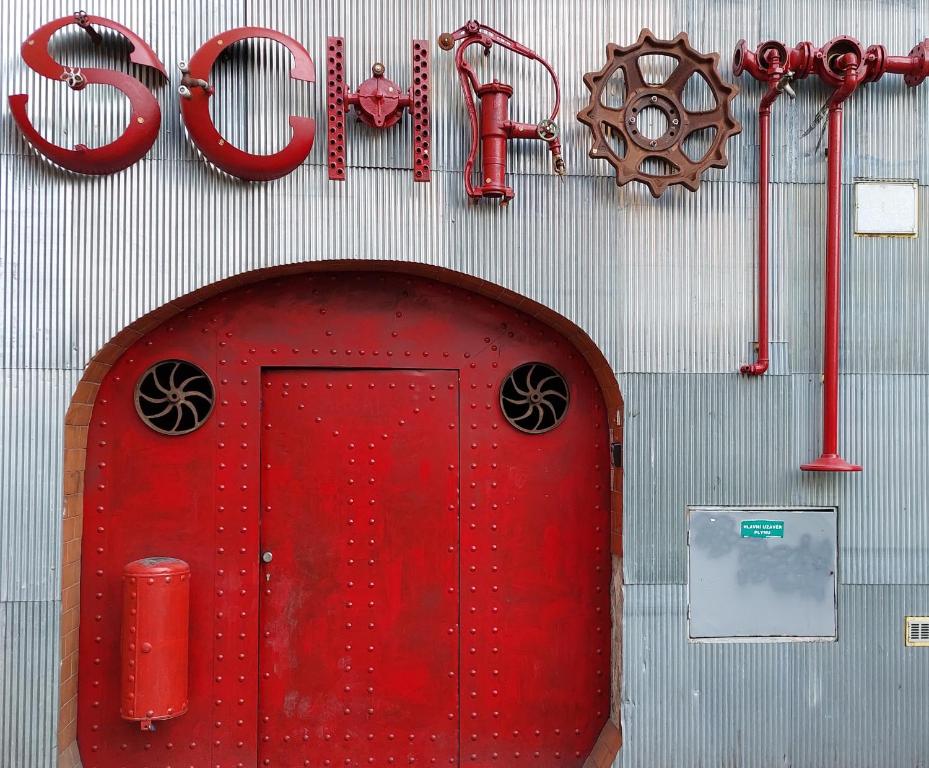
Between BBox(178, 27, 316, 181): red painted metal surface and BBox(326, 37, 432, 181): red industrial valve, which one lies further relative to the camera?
BBox(326, 37, 432, 181): red industrial valve

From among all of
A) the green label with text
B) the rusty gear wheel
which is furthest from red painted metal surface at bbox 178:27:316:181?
the green label with text

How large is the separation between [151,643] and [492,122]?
128 inches

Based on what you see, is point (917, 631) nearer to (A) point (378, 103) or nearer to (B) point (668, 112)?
(B) point (668, 112)

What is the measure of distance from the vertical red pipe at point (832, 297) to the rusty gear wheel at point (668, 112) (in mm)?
575

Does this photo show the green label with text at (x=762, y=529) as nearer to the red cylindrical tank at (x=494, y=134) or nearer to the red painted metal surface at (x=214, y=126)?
the red cylindrical tank at (x=494, y=134)

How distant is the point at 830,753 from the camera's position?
3871 mm

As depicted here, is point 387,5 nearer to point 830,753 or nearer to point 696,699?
point 696,699

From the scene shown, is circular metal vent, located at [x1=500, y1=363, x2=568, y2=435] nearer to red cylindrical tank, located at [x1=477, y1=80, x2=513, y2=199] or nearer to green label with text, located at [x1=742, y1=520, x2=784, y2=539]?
red cylindrical tank, located at [x1=477, y1=80, x2=513, y2=199]

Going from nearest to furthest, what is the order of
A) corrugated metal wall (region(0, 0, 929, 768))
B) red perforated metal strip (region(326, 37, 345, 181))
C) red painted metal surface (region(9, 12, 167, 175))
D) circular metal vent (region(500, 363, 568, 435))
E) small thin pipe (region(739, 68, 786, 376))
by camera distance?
red painted metal surface (region(9, 12, 167, 175)) → corrugated metal wall (region(0, 0, 929, 768)) → red perforated metal strip (region(326, 37, 345, 181)) → small thin pipe (region(739, 68, 786, 376)) → circular metal vent (region(500, 363, 568, 435))

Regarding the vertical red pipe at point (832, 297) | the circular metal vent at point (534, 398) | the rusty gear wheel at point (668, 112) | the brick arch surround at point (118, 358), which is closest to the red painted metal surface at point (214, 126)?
the brick arch surround at point (118, 358)

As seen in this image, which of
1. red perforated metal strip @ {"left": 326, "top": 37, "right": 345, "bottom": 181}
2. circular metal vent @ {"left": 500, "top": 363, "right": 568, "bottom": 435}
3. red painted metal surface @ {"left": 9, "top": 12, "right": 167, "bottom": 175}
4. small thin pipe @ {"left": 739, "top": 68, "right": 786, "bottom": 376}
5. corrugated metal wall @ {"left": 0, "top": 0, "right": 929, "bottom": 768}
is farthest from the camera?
circular metal vent @ {"left": 500, "top": 363, "right": 568, "bottom": 435}

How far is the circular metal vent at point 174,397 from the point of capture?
386 cm

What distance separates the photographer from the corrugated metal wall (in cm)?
362

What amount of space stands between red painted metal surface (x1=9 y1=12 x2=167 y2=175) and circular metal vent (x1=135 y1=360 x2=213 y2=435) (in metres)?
1.11
